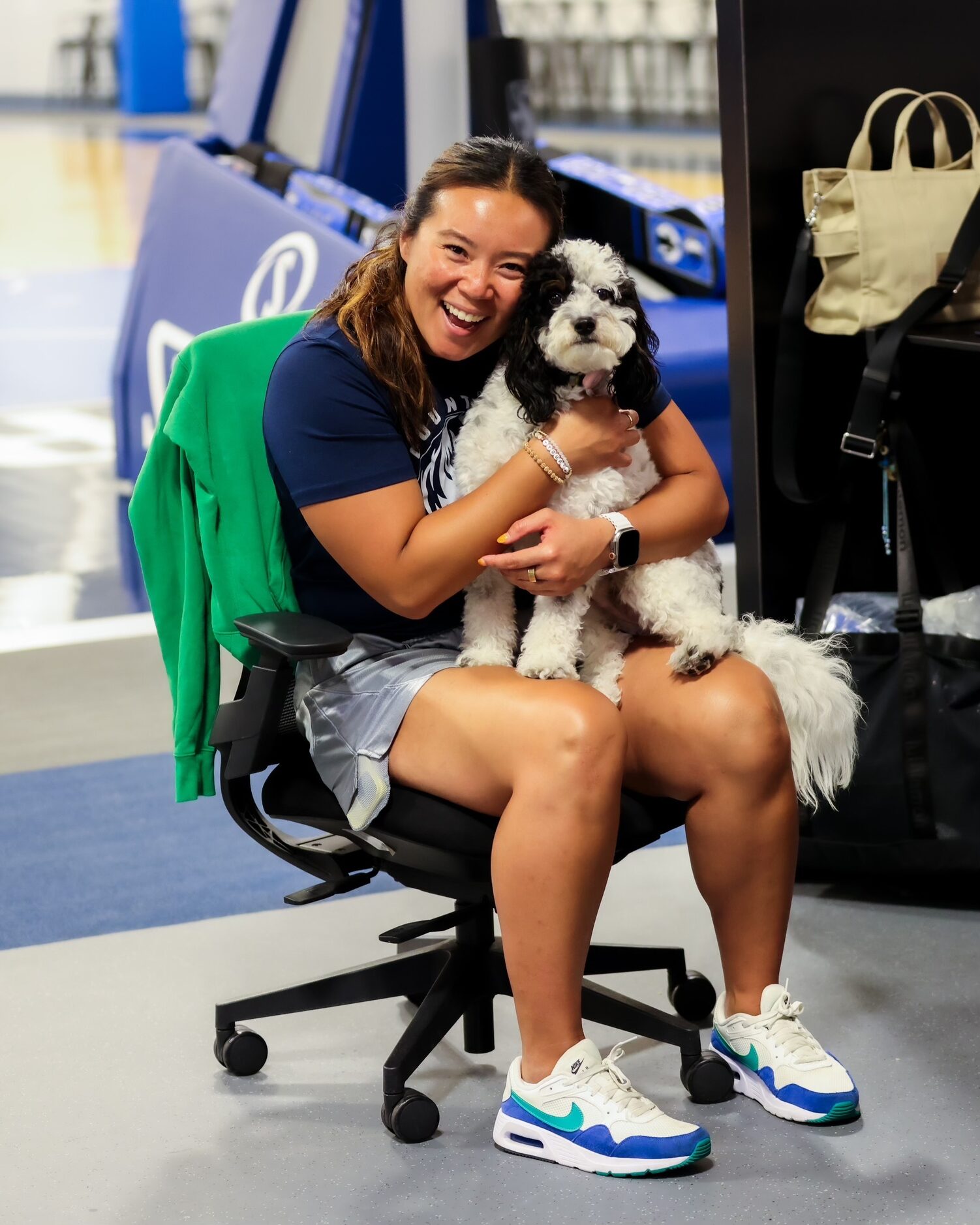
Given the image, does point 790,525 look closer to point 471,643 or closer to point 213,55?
point 471,643

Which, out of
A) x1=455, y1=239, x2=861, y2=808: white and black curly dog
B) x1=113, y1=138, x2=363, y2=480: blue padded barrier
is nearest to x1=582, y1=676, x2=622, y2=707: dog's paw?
x1=455, y1=239, x2=861, y2=808: white and black curly dog

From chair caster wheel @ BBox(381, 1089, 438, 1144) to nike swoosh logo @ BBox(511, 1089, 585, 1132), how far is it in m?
0.14

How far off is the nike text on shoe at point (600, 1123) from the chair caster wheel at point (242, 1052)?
1.37ft

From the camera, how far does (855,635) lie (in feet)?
8.25

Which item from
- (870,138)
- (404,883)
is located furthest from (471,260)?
(870,138)

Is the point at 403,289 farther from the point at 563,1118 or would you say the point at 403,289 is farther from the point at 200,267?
the point at 200,267

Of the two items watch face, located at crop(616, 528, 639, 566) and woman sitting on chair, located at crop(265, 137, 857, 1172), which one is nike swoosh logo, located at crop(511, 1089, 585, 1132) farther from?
watch face, located at crop(616, 528, 639, 566)

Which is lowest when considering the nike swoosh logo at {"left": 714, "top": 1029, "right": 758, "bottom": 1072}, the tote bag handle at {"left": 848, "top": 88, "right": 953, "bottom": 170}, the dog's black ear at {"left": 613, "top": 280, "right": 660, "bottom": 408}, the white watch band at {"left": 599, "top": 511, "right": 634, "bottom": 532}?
the nike swoosh logo at {"left": 714, "top": 1029, "right": 758, "bottom": 1072}

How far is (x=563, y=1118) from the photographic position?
5.99 feet

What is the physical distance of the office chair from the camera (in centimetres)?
184

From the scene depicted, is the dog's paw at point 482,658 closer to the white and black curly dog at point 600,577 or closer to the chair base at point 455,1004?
the white and black curly dog at point 600,577

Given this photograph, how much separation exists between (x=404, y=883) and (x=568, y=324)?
2.25ft

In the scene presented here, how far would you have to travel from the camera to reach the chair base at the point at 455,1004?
1948 millimetres

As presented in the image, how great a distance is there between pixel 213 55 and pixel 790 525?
750 inches
